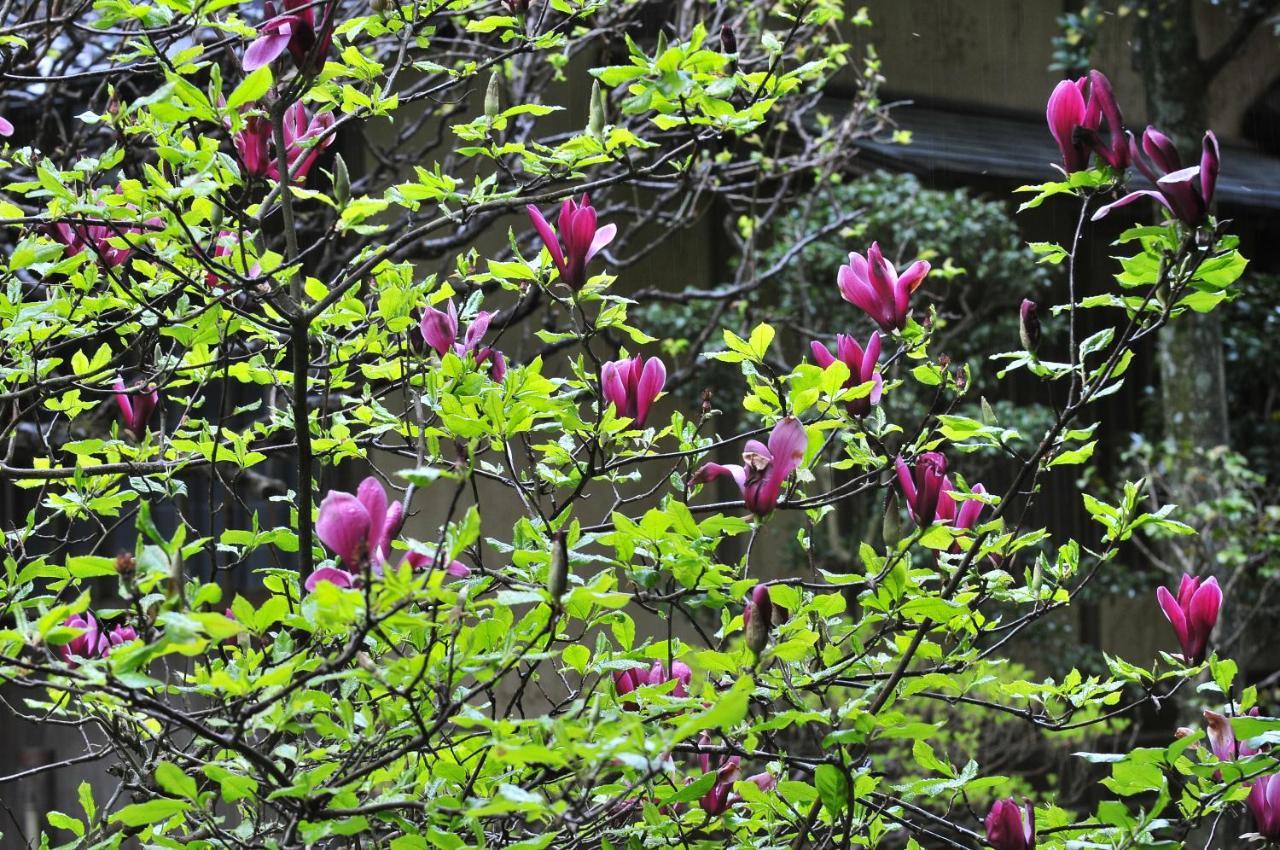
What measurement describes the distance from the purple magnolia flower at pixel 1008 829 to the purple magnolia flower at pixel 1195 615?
1.15 feet

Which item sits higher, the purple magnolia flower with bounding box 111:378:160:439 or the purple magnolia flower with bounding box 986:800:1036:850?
the purple magnolia flower with bounding box 111:378:160:439

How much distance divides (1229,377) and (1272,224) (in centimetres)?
128

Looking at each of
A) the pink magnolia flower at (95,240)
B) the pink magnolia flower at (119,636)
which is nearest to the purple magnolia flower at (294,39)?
the pink magnolia flower at (95,240)

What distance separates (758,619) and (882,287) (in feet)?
1.71

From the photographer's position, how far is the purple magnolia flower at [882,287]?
1.66 meters

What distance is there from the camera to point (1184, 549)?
5656 millimetres

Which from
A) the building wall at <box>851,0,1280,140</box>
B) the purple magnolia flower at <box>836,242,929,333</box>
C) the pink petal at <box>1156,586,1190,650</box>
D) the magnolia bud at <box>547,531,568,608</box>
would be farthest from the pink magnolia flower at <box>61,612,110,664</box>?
the building wall at <box>851,0,1280,140</box>

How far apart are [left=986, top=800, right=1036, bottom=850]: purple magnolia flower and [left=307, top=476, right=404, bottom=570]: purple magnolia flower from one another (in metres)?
0.71

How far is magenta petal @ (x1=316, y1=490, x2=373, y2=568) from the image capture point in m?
1.20

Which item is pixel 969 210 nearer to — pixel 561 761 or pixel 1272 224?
pixel 1272 224

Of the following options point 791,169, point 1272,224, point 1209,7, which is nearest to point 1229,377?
point 1272,224

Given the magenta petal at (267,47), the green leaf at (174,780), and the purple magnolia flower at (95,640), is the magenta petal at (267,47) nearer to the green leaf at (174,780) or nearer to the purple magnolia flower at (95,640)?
the green leaf at (174,780)

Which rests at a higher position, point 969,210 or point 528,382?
point 528,382

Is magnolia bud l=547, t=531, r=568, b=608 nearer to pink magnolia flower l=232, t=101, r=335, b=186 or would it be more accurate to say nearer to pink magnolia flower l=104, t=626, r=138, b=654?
pink magnolia flower l=232, t=101, r=335, b=186
